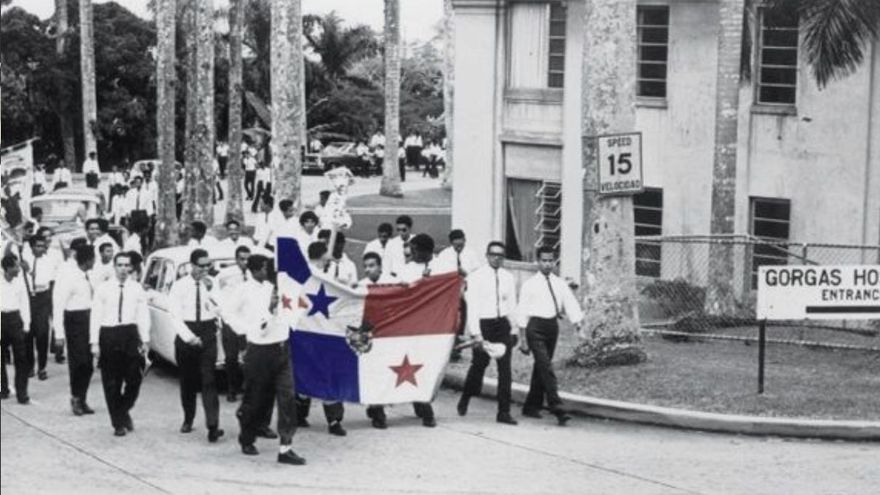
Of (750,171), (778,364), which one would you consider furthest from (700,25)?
(778,364)

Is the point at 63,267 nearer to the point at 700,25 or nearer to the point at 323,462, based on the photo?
the point at 323,462

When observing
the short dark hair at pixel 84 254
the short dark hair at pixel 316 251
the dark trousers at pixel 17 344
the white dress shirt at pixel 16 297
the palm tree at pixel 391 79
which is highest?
the palm tree at pixel 391 79

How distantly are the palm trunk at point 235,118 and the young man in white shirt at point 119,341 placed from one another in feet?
80.4

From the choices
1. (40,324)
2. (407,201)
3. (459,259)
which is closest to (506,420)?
(459,259)

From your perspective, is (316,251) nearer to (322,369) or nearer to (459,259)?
(322,369)

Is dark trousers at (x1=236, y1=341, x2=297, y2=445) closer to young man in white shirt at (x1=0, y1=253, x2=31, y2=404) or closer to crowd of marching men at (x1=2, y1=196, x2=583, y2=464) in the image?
crowd of marching men at (x1=2, y1=196, x2=583, y2=464)

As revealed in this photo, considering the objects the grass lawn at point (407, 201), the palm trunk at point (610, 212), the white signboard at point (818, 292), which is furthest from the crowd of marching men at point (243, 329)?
the grass lawn at point (407, 201)

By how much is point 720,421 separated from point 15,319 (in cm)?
771

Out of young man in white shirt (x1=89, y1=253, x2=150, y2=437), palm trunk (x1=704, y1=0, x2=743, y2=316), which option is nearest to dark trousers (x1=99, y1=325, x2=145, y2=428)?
young man in white shirt (x1=89, y1=253, x2=150, y2=437)

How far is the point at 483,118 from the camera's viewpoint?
28.3 metres

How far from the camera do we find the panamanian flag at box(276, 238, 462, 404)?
15.7 m

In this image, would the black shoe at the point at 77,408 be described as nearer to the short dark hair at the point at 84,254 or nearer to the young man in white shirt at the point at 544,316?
the short dark hair at the point at 84,254

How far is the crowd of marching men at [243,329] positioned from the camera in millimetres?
14523

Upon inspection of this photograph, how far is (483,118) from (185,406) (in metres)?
13.4
